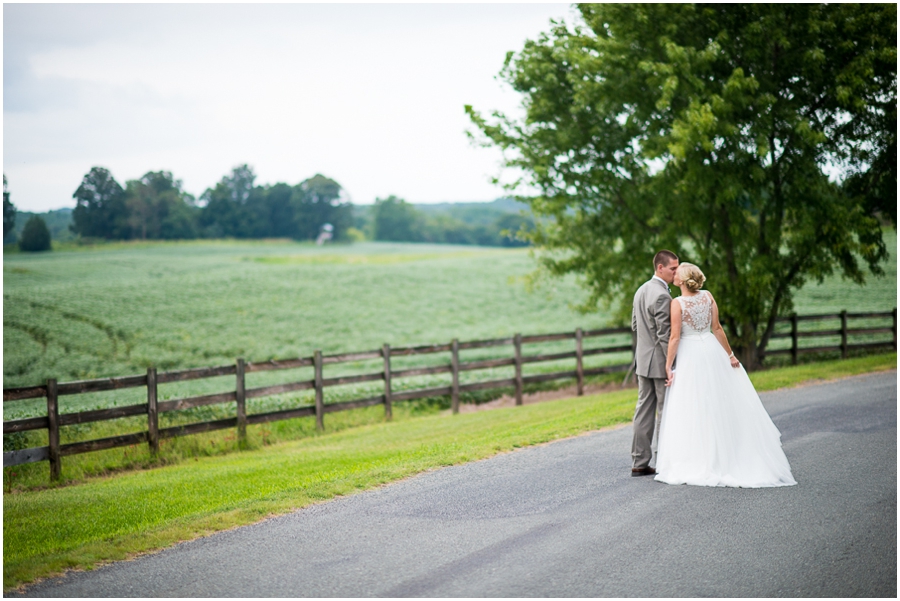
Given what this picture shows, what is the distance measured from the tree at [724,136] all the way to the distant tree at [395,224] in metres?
96.1

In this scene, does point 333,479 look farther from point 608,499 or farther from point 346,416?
point 346,416

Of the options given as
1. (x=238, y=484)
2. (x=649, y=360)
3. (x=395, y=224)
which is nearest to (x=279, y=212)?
(x=395, y=224)

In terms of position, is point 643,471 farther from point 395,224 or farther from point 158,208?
point 395,224

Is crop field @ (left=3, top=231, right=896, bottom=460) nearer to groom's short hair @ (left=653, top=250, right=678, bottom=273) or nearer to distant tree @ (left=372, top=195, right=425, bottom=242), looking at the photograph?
groom's short hair @ (left=653, top=250, right=678, bottom=273)

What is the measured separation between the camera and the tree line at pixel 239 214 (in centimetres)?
4869

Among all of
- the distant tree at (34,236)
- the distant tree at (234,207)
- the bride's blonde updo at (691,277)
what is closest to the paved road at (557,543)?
the bride's blonde updo at (691,277)

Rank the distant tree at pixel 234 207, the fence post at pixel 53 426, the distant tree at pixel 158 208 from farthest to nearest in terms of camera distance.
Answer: the distant tree at pixel 234 207, the distant tree at pixel 158 208, the fence post at pixel 53 426

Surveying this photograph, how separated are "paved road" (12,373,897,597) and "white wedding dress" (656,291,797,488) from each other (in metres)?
0.24

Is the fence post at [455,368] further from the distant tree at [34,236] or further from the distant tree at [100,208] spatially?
the distant tree at [100,208]

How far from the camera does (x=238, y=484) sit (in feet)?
24.9

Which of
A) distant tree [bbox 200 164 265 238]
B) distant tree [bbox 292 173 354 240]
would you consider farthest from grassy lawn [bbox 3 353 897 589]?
distant tree [bbox 292 173 354 240]

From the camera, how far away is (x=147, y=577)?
15.0 ft

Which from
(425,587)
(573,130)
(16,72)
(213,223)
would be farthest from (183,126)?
(425,587)

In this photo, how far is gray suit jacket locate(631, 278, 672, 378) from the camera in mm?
6945
